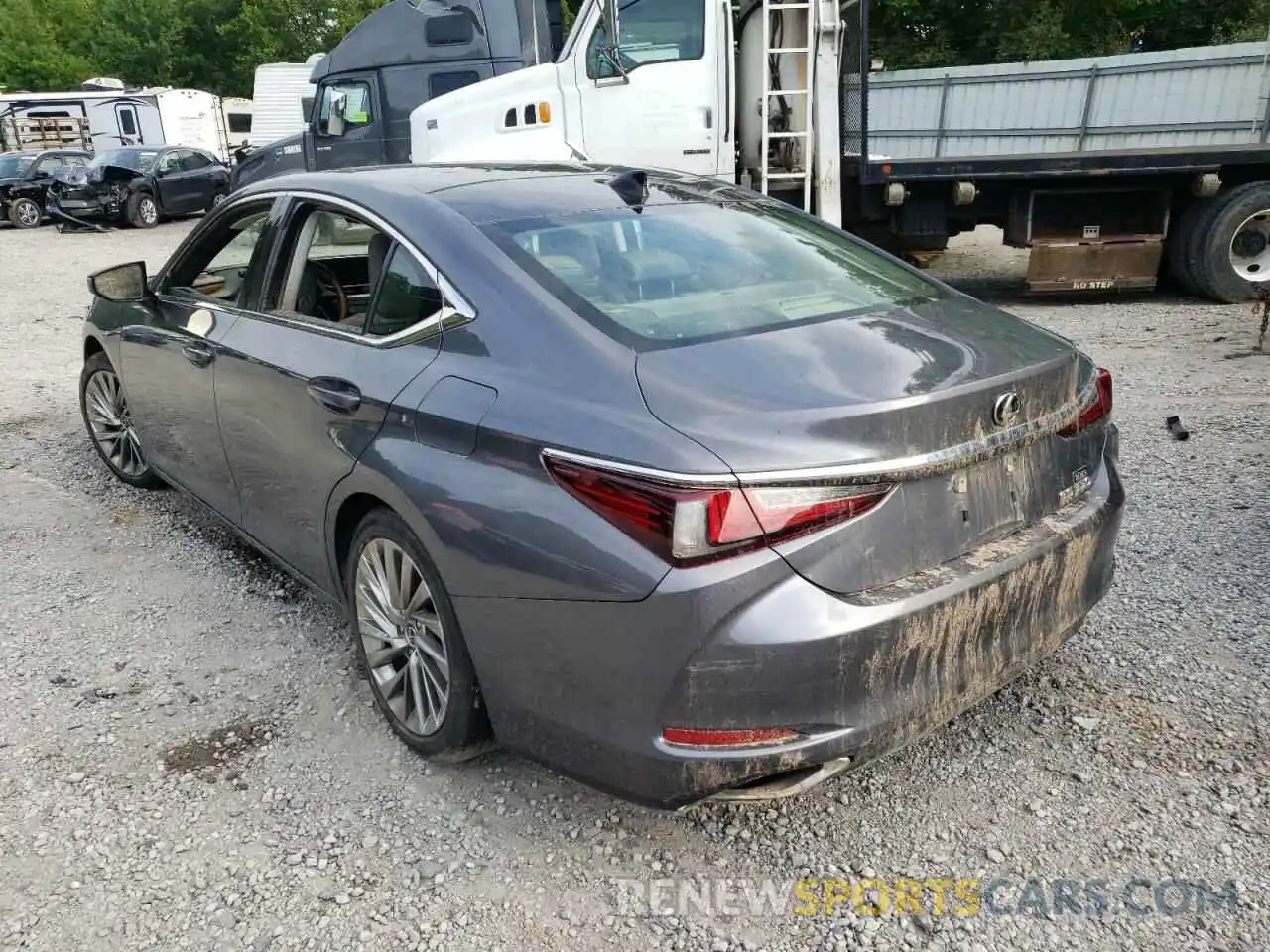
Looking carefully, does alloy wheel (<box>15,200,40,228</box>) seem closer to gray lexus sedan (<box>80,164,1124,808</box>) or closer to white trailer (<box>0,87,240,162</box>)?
white trailer (<box>0,87,240,162</box>)

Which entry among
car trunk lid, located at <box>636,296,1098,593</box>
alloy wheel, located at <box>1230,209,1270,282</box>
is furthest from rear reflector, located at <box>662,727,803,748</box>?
alloy wheel, located at <box>1230,209,1270,282</box>

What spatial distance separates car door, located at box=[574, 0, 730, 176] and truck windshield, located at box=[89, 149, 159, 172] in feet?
51.1

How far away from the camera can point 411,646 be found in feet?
9.52

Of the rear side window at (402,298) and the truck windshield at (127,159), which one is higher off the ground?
the truck windshield at (127,159)

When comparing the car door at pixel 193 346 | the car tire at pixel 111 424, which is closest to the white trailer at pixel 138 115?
the car tire at pixel 111 424

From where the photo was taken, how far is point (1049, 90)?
38.6 ft

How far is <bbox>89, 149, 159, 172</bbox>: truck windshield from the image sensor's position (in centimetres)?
2064

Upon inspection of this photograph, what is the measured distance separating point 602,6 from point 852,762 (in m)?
7.55

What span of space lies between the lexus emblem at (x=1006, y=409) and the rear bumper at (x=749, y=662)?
29 cm

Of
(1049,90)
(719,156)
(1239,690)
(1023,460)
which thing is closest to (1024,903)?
(1023,460)

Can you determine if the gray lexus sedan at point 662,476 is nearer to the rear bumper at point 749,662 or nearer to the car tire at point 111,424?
the rear bumper at point 749,662

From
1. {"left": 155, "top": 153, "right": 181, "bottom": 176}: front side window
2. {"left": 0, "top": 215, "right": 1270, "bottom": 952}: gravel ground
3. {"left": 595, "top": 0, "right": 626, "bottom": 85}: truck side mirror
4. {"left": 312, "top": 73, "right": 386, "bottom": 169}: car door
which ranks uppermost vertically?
{"left": 595, "top": 0, "right": 626, "bottom": 85}: truck side mirror

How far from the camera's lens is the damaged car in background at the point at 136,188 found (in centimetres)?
2023

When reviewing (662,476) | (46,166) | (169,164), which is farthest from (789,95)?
(46,166)
